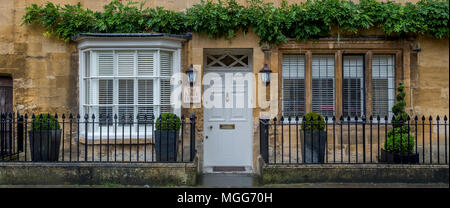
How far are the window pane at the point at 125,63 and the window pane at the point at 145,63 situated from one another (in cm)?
18

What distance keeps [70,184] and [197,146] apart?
2.86 meters

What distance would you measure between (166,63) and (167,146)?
7.33 feet

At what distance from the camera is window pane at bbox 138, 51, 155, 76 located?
814 centimetres

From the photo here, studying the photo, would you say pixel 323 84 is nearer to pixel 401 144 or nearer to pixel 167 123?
pixel 401 144

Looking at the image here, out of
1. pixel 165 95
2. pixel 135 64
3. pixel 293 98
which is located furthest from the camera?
pixel 293 98

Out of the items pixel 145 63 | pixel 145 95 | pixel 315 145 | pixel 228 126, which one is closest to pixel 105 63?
pixel 145 63

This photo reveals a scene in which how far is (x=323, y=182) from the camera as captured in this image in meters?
6.71

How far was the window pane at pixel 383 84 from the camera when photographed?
8562mm

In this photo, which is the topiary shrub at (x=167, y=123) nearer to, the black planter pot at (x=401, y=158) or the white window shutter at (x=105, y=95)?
the white window shutter at (x=105, y=95)

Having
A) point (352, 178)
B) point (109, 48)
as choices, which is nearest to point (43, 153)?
point (109, 48)

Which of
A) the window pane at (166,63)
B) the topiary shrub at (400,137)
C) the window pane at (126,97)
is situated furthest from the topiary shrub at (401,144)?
the window pane at (126,97)

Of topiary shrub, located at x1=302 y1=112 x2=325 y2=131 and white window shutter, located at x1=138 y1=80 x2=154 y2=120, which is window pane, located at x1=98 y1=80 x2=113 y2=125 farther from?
topiary shrub, located at x1=302 y1=112 x2=325 y2=131

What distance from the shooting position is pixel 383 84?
337 inches

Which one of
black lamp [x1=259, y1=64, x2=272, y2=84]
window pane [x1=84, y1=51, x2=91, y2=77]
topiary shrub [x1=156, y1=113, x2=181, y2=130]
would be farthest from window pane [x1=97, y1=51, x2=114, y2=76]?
black lamp [x1=259, y1=64, x2=272, y2=84]
